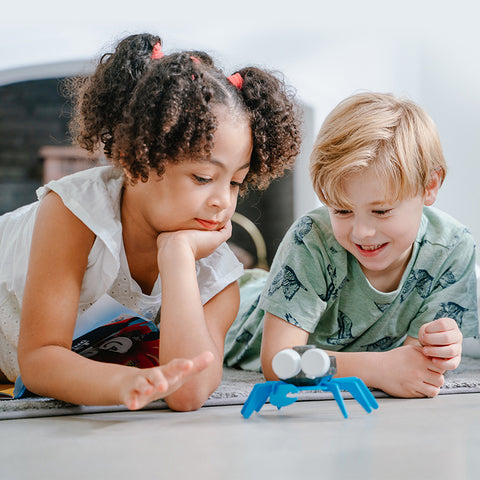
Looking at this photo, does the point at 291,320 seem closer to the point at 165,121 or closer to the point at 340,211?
the point at 340,211

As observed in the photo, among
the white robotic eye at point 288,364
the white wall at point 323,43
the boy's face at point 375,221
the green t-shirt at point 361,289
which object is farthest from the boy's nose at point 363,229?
the white wall at point 323,43

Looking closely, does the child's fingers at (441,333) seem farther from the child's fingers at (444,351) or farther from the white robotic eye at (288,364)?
the white robotic eye at (288,364)

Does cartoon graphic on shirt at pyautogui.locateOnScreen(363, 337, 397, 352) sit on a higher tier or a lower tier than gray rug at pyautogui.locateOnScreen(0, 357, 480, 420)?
lower

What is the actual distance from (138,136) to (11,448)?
0.45 meters

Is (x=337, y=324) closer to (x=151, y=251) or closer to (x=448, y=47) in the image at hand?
(x=151, y=251)

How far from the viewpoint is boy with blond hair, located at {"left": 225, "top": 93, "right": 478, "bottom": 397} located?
984 millimetres

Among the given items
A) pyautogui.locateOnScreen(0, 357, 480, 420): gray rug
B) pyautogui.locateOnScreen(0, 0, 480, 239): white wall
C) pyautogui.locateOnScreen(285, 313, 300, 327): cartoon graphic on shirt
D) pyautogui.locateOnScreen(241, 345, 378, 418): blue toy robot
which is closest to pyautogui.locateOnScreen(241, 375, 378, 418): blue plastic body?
pyautogui.locateOnScreen(241, 345, 378, 418): blue toy robot

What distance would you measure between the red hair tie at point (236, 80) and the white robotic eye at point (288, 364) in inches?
19.3

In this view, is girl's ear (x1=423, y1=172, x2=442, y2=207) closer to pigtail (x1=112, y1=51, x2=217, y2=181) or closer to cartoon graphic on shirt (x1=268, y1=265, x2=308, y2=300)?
cartoon graphic on shirt (x1=268, y1=265, x2=308, y2=300)

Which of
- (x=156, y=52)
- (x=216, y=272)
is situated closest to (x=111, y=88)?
(x=156, y=52)

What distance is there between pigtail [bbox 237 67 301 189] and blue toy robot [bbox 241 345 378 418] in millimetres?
392

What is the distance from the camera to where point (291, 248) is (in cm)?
115

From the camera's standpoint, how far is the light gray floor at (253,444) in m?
0.58

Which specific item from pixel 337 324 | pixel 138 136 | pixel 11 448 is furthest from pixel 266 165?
pixel 11 448
